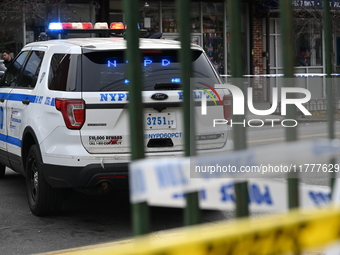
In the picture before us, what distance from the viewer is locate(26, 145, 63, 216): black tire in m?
7.07

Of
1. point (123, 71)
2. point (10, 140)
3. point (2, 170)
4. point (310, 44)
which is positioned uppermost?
point (310, 44)

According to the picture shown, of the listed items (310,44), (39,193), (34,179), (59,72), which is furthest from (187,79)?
(310,44)

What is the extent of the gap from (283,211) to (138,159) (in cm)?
60

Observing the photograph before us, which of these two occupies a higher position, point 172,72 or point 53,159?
point 172,72

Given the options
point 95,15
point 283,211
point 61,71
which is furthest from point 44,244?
point 95,15

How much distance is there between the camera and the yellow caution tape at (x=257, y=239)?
1.51 metres

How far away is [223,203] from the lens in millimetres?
2020

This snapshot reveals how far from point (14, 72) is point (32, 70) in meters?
0.85

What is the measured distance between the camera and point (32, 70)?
7.94 metres

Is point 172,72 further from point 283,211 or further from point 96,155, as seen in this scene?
point 283,211

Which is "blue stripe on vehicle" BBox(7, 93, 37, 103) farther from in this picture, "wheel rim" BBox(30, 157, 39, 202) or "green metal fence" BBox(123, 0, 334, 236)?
"green metal fence" BBox(123, 0, 334, 236)

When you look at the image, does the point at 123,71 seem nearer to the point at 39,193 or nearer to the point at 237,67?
the point at 39,193

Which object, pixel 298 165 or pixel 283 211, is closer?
pixel 298 165

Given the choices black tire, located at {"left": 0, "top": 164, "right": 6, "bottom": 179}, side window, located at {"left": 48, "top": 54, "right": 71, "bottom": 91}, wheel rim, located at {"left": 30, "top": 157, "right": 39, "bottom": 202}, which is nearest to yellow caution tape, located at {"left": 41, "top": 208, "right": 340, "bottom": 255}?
side window, located at {"left": 48, "top": 54, "right": 71, "bottom": 91}
